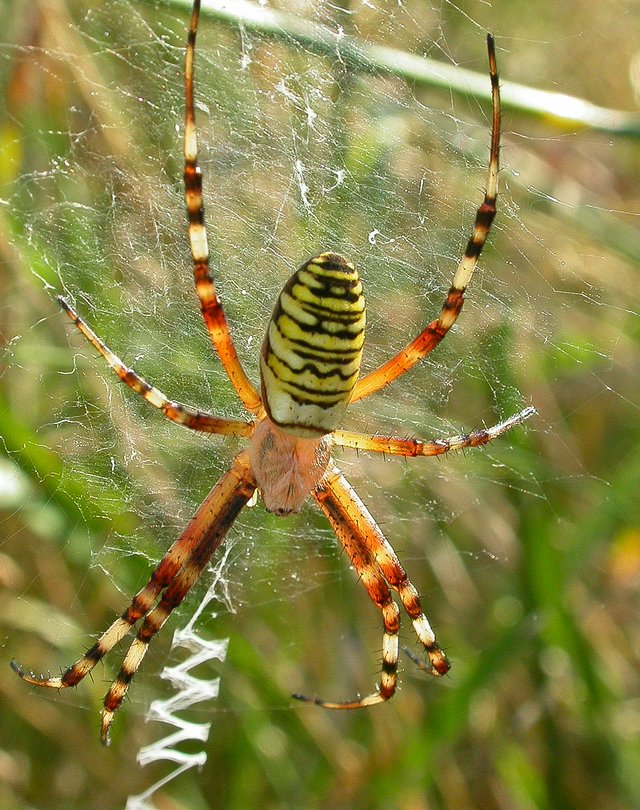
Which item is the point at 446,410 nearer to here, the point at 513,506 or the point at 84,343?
the point at 513,506

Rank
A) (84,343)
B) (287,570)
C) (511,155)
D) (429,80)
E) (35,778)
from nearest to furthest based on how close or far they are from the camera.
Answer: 1. (429,80)
2. (84,343)
3. (511,155)
4. (35,778)
5. (287,570)

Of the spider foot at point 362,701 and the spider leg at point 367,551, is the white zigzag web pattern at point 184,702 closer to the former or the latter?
the spider foot at point 362,701

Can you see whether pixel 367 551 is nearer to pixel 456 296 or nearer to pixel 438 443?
pixel 438 443

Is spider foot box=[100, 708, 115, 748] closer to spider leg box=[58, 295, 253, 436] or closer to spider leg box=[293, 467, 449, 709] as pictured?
spider leg box=[293, 467, 449, 709]

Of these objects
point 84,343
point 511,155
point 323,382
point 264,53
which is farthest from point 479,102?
point 84,343

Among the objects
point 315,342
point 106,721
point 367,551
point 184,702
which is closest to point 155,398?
point 315,342

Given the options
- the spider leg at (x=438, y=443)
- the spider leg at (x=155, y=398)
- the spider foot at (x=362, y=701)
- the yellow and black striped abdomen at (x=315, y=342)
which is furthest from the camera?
the spider foot at (x=362, y=701)

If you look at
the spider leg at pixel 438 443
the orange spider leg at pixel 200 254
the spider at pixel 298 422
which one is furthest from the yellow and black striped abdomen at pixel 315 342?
the spider leg at pixel 438 443

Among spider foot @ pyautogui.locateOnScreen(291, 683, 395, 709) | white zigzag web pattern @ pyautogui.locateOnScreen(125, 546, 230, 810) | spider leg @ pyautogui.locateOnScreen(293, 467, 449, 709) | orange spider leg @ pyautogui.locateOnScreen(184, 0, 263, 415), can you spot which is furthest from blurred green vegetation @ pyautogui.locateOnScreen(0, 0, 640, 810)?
orange spider leg @ pyautogui.locateOnScreen(184, 0, 263, 415)
